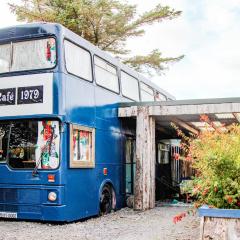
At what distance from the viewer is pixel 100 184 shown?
41.7 feet

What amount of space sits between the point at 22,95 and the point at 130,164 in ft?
17.7

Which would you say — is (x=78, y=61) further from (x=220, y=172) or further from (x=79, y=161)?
(x=220, y=172)

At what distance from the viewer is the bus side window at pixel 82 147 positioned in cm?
1114

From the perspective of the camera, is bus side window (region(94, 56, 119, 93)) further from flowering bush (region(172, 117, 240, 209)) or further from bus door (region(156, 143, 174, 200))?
flowering bush (region(172, 117, 240, 209))

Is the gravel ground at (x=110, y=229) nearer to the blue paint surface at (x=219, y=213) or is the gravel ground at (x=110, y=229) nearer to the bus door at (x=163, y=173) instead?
the blue paint surface at (x=219, y=213)

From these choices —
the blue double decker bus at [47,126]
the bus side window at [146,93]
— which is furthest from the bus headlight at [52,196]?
the bus side window at [146,93]

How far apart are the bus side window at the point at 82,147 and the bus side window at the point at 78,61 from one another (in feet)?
4.25

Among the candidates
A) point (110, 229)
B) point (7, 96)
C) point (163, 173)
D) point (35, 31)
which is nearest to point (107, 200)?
point (110, 229)

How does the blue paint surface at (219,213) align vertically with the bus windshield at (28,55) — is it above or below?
below

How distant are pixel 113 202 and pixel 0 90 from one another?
456 cm

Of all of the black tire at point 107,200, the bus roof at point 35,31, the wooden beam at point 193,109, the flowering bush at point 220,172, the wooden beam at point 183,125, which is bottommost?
the black tire at point 107,200

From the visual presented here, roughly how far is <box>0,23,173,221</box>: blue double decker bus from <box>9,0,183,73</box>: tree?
47.4 ft

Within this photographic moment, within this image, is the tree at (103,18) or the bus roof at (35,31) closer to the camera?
the bus roof at (35,31)

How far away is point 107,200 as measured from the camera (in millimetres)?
13453
